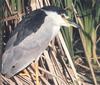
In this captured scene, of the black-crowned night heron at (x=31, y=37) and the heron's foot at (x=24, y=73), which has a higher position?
the black-crowned night heron at (x=31, y=37)

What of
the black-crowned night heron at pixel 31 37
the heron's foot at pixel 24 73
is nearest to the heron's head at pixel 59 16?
the black-crowned night heron at pixel 31 37

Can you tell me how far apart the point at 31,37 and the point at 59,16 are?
308mm

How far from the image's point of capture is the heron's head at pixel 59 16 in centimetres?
423

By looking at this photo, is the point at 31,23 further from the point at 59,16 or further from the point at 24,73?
the point at 24,73

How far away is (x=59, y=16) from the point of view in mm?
4297

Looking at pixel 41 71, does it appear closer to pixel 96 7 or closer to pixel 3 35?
pixel 3 35

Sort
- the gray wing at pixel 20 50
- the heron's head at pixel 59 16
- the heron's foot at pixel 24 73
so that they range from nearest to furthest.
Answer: the gray wing at pixel 20 50
the heron's head at pixel 59 16
the heron's foot at pixel 24 73

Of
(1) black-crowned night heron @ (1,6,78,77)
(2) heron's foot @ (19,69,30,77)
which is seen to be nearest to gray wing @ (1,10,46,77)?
(1) black-crowned night heron @ (1,6,78,77)

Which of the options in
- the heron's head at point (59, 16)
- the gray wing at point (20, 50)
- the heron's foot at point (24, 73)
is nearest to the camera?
the gray wing at point (20, 50)

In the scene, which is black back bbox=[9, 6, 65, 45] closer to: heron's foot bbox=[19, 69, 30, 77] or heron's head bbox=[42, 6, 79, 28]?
heron's head bbox=[42, 6, 79, 28]

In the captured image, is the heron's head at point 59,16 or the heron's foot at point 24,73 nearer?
the heron's head at point 59,16

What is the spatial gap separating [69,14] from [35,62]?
0.60m

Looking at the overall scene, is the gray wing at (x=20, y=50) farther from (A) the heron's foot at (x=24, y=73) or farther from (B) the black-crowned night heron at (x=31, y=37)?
(A) the heron's foot at (x=24, y=73)

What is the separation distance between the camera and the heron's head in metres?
4.23
